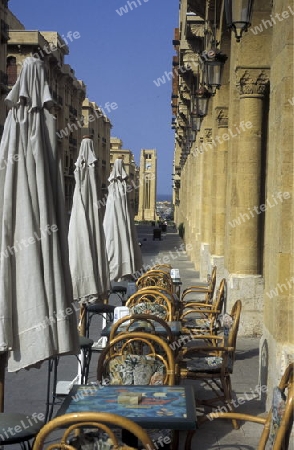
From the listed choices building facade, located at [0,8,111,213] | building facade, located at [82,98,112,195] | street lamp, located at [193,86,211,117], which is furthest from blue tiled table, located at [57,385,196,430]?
building facade, located at [82,98,112,195]

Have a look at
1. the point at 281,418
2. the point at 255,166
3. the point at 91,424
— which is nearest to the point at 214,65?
the point at 255,166

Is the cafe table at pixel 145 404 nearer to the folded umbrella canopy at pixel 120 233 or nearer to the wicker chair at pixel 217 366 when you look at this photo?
the wicker chair at pixel 217 366

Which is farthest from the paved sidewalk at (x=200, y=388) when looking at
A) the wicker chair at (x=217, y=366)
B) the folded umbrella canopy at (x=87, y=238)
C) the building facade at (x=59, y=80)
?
the building facade at (x=59, y=80)

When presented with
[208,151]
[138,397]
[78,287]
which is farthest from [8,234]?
[208,151]

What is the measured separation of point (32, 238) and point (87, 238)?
426 centimetres

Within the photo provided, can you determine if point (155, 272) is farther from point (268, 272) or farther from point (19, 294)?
point (19, 294)

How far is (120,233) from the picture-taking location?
1241 centimetres

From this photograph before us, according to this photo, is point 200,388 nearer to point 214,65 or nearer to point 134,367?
point 134,367

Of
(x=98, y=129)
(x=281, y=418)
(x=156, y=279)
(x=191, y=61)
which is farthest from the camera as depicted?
(x=98, y=129)

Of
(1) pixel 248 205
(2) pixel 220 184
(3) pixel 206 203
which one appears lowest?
(1) pixel 248 205

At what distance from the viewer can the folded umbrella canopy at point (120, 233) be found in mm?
12023

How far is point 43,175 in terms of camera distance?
16.2 feet

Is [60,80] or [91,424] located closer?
[91,424]

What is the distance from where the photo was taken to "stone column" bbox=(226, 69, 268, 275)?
427 inches
